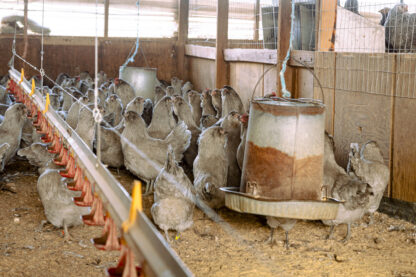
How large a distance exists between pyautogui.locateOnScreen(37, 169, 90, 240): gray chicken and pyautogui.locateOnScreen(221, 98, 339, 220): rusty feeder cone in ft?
4.41

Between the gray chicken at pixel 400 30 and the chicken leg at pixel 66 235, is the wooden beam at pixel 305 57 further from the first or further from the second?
the chicken leg at pixel 66 235

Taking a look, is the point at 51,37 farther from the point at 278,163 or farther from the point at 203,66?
the point at 278,163

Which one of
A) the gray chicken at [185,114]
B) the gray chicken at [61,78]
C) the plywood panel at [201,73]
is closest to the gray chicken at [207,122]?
the gray chicken at [185,114]

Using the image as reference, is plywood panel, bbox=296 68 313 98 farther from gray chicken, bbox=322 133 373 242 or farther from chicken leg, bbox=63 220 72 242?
chicken leg, bbox=63 220 72 242

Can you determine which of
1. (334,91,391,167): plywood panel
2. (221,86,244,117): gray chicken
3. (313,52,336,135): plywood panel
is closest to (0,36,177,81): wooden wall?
(221,86,244,117): gray chicken

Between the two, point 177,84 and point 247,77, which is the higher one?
point 247,77

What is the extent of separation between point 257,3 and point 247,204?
588 cm

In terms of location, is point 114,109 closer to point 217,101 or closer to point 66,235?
point 217,101

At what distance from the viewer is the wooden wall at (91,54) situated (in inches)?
338

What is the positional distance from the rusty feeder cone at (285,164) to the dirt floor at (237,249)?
0.52 metres

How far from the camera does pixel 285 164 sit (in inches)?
116

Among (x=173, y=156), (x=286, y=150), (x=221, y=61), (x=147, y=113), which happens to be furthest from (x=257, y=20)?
(x=286, y=150)

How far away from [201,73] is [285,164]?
18.5ft

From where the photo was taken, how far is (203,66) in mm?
8297
